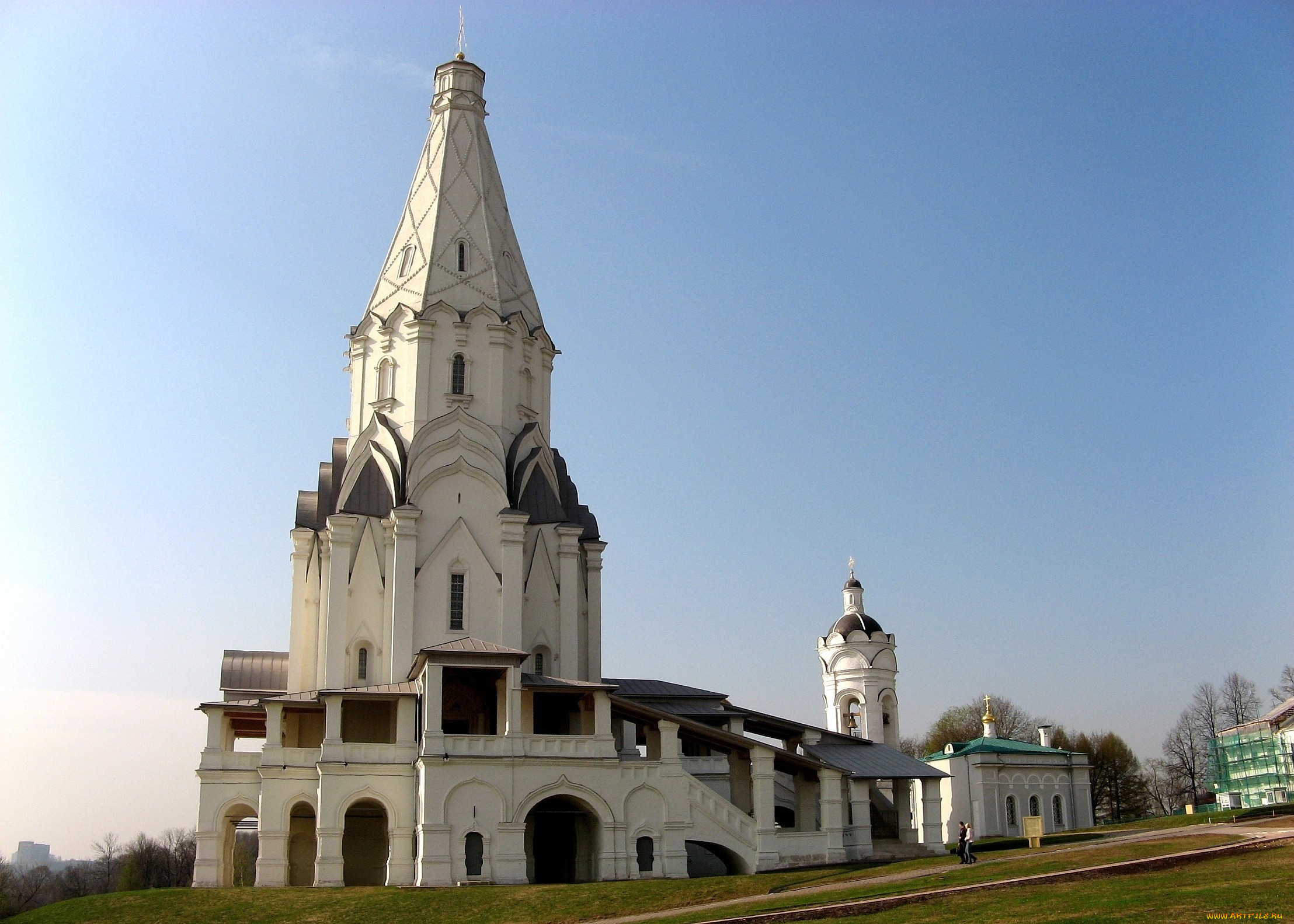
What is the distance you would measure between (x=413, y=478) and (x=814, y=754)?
13.4 meters

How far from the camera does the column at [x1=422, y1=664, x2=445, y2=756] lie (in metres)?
29.8

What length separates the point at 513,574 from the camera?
35969mm

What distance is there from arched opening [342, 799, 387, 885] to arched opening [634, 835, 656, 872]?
6.53m

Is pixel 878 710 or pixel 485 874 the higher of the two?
pixel 878 710

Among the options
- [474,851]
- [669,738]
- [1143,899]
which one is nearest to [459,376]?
[669,738]

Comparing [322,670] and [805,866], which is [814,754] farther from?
[322,670]

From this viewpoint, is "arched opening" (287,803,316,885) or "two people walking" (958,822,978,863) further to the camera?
"arched opening" (287,803,316,885)

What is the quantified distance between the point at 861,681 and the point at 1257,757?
19.6 meters

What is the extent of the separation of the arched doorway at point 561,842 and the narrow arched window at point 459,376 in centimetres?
1238

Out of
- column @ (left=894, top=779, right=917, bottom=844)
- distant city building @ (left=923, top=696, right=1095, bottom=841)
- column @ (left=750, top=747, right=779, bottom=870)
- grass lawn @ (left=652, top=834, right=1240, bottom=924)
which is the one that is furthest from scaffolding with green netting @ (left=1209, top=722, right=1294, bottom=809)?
grass lawn @ (left=652, top=834, right=1240, bottom=924)

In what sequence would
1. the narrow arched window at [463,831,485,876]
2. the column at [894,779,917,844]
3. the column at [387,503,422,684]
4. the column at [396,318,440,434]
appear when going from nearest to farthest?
the narrow arched window at [463,831,485,876]
the column at [387,503,422,684]
the column at [894,779,917,844]
the column at [396,318,440,434]

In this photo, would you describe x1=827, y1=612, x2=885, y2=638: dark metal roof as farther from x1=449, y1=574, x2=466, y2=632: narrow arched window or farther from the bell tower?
x1=449, y1=574, x2=466, y2=632: narrow arched window

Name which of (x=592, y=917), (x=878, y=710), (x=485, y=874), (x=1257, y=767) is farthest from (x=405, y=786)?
(x=1257, y=767)

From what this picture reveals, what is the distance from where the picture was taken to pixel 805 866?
30875 millimetres
